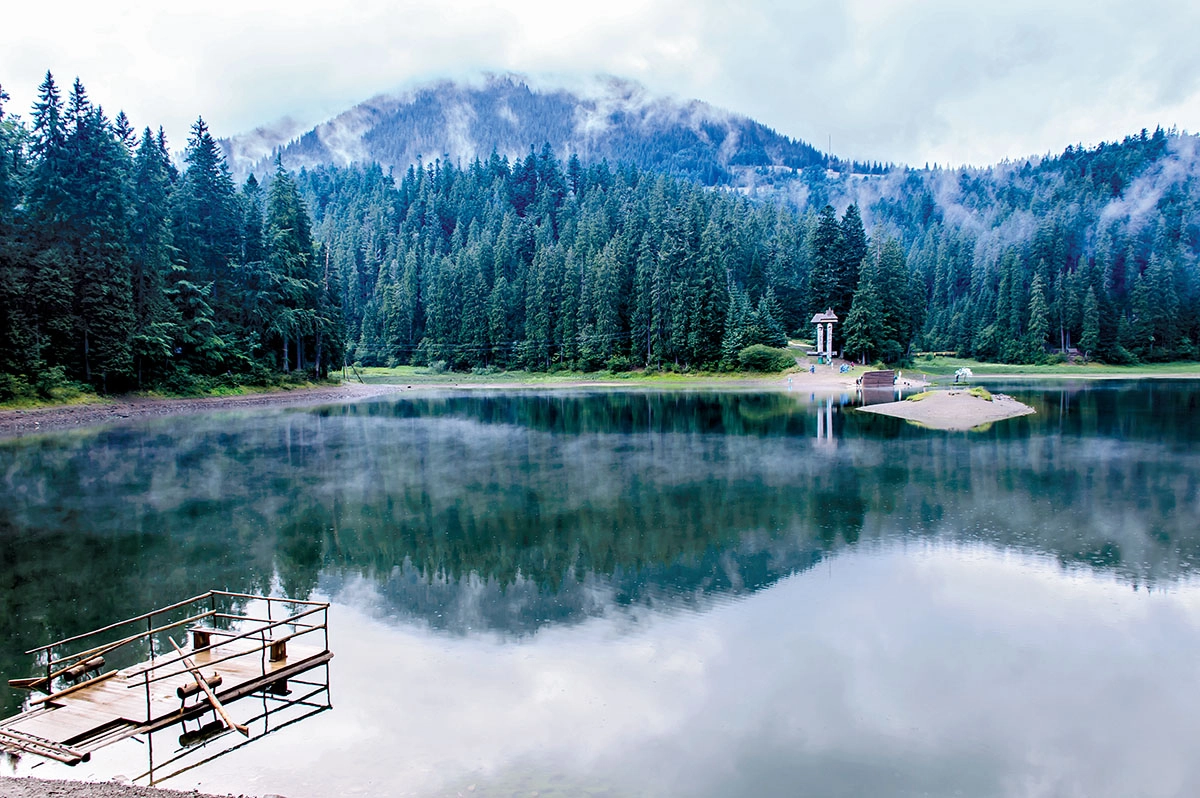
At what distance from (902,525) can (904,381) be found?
59.3 meters

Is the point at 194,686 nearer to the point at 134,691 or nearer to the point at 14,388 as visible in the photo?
the point at 134,691

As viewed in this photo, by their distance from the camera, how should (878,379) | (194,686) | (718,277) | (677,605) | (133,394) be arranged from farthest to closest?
(718,277)
(878,379)
(133,394)
(677,605)
(194,686)

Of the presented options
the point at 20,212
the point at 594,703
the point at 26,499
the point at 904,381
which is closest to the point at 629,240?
the point at 904,381

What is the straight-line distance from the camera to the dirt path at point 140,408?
4256cm

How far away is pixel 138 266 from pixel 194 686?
56313 mm

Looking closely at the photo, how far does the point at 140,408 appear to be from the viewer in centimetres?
5297

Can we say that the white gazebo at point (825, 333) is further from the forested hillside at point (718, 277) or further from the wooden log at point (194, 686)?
the wooden log at point (194, 686)

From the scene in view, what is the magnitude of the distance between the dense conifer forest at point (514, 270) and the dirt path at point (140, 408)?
1883 mm

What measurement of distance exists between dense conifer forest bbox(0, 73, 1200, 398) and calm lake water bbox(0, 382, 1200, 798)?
24.6m

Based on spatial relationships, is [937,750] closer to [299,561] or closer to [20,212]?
[299,561]

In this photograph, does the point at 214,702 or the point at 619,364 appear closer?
the point at 214,702

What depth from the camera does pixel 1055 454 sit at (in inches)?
1235

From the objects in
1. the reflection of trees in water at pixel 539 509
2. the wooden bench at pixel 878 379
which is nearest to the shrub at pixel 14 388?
the reflection of trees in water at pixel 539 509

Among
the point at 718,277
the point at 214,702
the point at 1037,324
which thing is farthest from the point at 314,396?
the point at 1037,324
